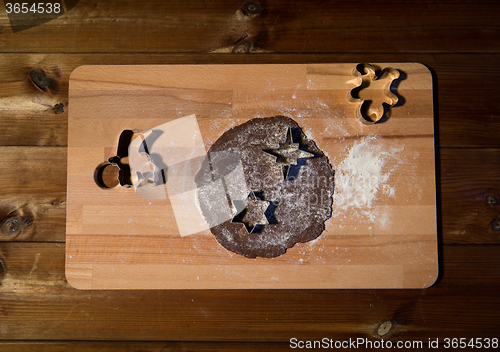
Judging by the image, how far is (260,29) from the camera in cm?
130

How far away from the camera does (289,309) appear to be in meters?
1.27

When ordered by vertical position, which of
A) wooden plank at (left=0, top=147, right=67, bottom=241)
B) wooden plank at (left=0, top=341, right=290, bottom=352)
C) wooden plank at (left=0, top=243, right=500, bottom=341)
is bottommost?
wooden plank at (left=0, top=341, right=290, bottom=352)

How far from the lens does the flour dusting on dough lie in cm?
125

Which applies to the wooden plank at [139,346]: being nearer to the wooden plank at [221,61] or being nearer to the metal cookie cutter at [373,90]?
the wooden plank at [221,61]

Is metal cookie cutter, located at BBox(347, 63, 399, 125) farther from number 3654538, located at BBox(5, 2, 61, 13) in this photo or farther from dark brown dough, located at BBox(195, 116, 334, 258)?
number 3654538, located at BBox(5, 2, 61, 13)

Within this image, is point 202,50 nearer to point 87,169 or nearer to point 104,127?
point 104,127

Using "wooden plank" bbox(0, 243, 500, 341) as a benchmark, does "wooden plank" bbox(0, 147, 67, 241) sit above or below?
above

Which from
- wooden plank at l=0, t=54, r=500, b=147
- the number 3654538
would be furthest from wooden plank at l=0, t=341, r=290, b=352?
the number 3654538

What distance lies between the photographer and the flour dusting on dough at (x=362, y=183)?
125 centimetres

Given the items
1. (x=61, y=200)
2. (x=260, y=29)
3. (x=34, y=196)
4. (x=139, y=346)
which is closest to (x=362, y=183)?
(x=260, y=29)

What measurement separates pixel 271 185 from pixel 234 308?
562 mm

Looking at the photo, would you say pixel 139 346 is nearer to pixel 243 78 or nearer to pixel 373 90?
pixel 243 78

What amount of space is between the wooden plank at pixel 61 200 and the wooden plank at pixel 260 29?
1.67ft

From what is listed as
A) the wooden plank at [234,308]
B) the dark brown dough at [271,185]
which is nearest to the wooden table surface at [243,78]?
the wooden plank at [234,308]
